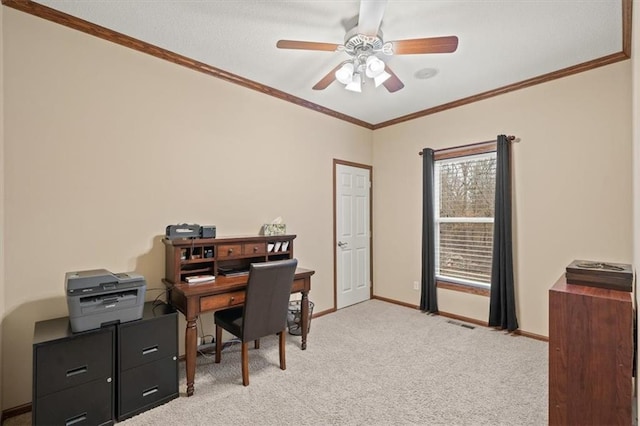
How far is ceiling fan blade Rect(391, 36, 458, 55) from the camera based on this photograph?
1.92 meters

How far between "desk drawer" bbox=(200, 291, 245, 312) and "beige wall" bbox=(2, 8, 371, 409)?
606mm

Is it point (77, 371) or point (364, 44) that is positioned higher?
point (364, 44)

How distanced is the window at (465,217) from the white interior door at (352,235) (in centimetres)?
105

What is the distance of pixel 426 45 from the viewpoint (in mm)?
2010

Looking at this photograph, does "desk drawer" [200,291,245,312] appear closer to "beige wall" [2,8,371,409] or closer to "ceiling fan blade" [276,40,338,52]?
"beige wall" [2,8,371,409]

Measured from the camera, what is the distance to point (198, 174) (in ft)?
9.71

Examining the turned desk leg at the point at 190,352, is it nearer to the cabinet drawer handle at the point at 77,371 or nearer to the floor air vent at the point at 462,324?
the cabinet drawer handle at the point at 77,371

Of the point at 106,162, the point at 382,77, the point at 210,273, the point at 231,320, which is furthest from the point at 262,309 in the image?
the point at 382,77

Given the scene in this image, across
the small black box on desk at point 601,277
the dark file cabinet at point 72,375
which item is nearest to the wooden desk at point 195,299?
the dark file cabinet at point 72,375

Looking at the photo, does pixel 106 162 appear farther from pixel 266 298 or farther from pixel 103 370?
pixel 266 298

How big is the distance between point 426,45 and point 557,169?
2180 mm

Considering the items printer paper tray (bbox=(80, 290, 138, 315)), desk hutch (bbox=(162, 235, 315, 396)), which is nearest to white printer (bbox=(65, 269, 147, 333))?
printer paper tray (bbox=(80, 290, 138, 315))

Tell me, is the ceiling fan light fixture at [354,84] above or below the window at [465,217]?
above

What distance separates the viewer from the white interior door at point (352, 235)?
433 centimetres
